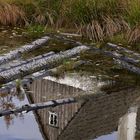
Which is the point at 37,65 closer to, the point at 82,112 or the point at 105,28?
the point at 82,112

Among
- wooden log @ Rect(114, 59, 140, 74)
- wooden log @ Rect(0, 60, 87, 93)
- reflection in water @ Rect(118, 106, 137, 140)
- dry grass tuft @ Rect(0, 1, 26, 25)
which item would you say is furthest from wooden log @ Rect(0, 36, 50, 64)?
A: reflection in water @ Rect(118, 106, 137, 140)

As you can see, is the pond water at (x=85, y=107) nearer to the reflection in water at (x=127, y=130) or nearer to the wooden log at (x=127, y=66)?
the reflection in water at (x=127, y=130)

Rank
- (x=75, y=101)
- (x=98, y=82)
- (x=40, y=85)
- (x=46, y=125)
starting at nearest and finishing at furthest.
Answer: (x=46, y=125) < (x=75, y=101) < (x=40, y=85) < (x=98, y=82)

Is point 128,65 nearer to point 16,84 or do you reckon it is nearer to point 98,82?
point 98,82

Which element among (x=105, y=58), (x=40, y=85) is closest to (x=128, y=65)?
(x=105, y=58)

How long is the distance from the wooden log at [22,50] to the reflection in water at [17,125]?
2366mm

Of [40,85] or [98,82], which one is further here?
[98,82]

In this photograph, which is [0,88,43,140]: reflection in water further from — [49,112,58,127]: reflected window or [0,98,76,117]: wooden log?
[49,112,58,127]: reflected window

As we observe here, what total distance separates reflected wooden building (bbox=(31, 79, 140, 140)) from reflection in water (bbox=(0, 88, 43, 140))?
0.18m

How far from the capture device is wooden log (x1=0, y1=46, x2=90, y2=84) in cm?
1069

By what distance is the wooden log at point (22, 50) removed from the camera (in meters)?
12.0

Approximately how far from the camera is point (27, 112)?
891 centimetres

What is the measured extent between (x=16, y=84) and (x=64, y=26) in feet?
22.4

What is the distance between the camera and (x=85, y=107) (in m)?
9.51
